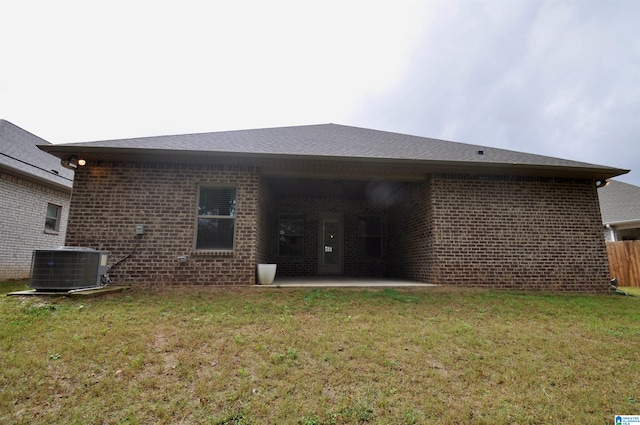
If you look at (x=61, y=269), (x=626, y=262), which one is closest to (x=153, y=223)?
(x=61, y=269)

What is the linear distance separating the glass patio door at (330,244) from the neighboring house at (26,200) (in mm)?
9487

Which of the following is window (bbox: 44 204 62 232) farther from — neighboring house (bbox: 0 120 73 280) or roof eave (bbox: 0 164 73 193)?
roof eave (bbox: 0 164 73 193)

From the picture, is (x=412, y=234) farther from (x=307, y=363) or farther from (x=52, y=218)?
(x=52, y=218)

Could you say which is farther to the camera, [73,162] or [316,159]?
[316,159]

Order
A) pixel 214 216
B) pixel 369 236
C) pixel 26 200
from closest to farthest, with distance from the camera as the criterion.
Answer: pixel 214 216 < pixel 26 200 < pixel 369 236

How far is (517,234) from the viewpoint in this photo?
7730 millimetres

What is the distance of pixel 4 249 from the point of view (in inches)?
367

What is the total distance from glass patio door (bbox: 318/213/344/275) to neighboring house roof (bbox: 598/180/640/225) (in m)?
11.3

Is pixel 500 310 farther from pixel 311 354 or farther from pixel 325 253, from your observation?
pixel 325 253

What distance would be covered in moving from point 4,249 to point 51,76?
1062cm

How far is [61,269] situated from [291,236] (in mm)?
6896

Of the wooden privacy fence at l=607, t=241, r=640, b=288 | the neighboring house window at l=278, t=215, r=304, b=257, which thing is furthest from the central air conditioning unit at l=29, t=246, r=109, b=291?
the wooden privacy fence at l=607, t=241, r=640, b=288

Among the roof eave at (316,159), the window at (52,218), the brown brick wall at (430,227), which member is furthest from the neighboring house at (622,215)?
the window at (52,218)

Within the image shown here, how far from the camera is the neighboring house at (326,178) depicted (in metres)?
6.87
